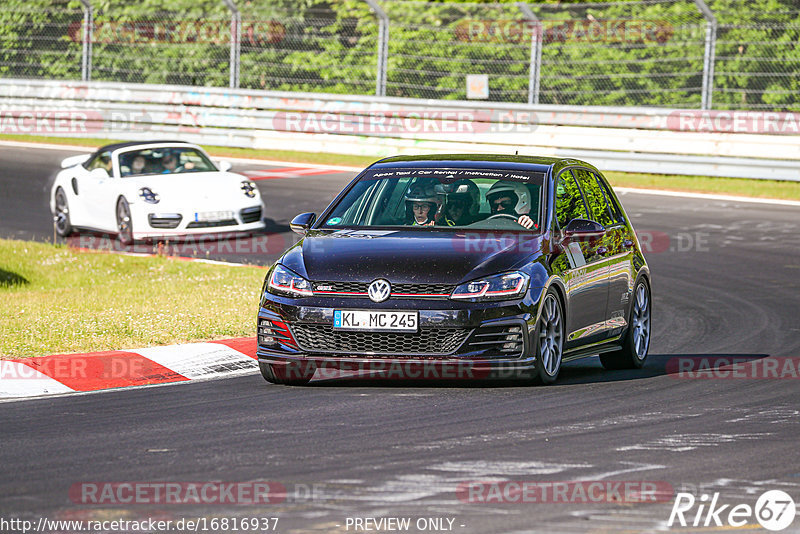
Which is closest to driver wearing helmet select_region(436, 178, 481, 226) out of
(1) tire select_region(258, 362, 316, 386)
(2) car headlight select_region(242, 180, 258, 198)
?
(1) tire select_region(258, 362, 316, 386)

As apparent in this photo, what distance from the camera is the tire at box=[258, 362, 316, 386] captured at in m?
9.39

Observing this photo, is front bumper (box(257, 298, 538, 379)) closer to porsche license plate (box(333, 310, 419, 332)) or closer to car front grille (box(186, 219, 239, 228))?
porsche license plate (box(333, 310, 419, 332))

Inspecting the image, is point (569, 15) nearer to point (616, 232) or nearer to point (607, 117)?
point (607, 117)

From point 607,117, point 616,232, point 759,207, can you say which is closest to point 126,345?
point 616,232

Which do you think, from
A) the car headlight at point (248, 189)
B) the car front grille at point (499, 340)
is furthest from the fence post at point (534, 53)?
the car front grille at point (499, 340)

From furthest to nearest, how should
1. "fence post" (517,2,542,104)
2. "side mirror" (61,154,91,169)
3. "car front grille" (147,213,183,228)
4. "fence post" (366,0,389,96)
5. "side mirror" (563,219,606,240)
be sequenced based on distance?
"fence post" (366,0,389,96) < "fence post" (517,2,542,104) < "side mirror" (61,154,91,169) < "car front grille" (147,213,183,228) < "side mirror" (563,219,606,240)

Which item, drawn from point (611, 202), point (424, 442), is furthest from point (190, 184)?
point (424, 442)

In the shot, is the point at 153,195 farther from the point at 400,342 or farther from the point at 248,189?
the point at 400,342

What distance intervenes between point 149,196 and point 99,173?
1.38 metres

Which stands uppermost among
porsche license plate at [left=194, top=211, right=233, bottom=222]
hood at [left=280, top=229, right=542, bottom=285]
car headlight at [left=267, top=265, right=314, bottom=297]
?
hood at [left=280, top=229, right=542, bottom=285]

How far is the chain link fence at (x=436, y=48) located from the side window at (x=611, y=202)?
12.9 metres

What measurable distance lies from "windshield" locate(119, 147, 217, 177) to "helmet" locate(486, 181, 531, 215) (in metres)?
10.1

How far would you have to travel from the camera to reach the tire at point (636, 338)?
10.7 meters

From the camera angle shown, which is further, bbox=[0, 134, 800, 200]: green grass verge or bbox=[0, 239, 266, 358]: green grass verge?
bbox=[0, 134, 800, 200]: green grass verge
